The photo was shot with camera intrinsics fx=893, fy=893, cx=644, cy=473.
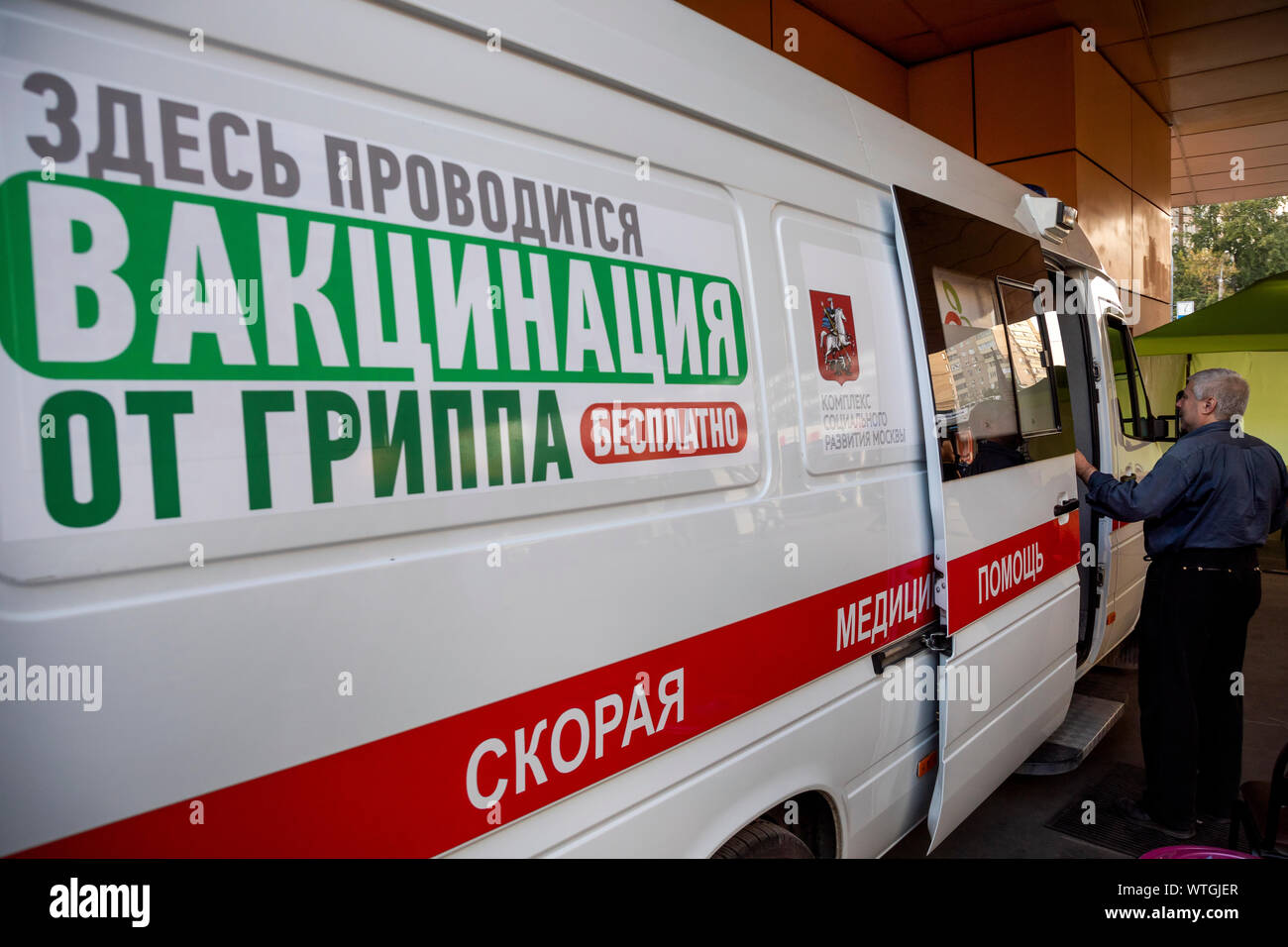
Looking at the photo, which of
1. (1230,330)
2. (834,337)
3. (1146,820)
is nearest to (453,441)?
(834,337)

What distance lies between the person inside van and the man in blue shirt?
83cm

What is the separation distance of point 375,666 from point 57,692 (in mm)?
394

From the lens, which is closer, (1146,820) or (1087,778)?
(1146,820)

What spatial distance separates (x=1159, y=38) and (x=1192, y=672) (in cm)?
731

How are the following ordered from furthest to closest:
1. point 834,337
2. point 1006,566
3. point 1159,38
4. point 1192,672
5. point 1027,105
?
1. point 1159,38
2. point 1027,105
3. point 1192,672
4. point 1006,566
5. point 834,337

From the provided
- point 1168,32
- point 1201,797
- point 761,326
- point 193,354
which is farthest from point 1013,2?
point 193,354

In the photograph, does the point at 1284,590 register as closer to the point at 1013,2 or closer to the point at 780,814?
the point at 1013,2

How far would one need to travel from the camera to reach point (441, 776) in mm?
1370

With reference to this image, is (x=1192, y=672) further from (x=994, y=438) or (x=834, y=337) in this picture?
(x=834, y=337)

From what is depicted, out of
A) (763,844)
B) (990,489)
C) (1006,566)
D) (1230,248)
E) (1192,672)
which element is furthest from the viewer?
(1230,248)

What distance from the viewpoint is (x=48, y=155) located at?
1.03m

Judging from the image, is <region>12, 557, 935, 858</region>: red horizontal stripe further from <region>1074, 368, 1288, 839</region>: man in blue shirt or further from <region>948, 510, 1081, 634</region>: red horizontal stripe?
<region>1074, 368, 1288, 839</region>: man in blue shirt

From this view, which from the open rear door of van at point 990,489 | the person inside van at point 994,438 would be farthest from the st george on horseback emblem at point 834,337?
the person inside van at point 994,438

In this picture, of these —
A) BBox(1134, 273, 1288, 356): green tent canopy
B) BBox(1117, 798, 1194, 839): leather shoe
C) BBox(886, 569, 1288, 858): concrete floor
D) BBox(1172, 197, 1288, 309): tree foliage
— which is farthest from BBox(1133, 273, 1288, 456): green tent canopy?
BBox(1172, 197, 1288, 309): tree foliage
